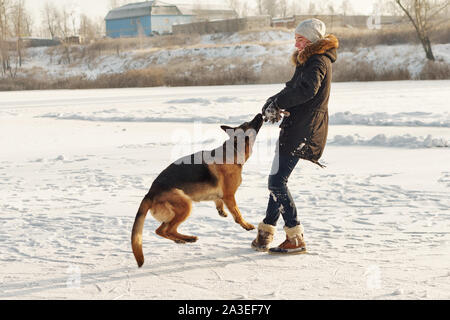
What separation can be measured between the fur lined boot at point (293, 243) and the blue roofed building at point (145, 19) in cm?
7276

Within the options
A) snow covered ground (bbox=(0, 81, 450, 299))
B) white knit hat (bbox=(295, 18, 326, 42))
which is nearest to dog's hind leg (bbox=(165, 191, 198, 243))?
snow covered ground (bbox=(0, 81, 450, 299))

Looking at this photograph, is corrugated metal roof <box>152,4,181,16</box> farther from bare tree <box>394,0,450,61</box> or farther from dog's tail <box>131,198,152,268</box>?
dog's tail <box>131,198,152,268</box>

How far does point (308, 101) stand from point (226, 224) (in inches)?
72.6

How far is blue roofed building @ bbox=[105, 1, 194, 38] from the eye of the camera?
7550cm

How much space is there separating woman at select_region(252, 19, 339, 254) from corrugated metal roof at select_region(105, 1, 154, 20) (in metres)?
75.1

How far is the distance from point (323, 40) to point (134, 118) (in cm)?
1201

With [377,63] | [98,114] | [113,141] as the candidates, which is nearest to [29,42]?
[377,63]

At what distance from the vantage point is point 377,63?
1241 inches

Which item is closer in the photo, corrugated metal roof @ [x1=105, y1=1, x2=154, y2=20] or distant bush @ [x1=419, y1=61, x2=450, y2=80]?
distant bush @ [x1=419, y1=61, x2=450, y2=80]

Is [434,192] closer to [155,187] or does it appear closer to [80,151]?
[155,187]

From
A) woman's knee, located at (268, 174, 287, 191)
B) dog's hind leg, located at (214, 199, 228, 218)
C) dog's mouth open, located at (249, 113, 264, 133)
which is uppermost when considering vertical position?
dog's mouth open, located at (249, 113, 264, 133)

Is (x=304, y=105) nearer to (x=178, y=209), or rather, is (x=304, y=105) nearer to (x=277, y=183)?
(x=277, y=183)

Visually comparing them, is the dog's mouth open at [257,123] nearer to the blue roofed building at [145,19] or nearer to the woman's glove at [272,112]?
the woman's glove at [272,112]
